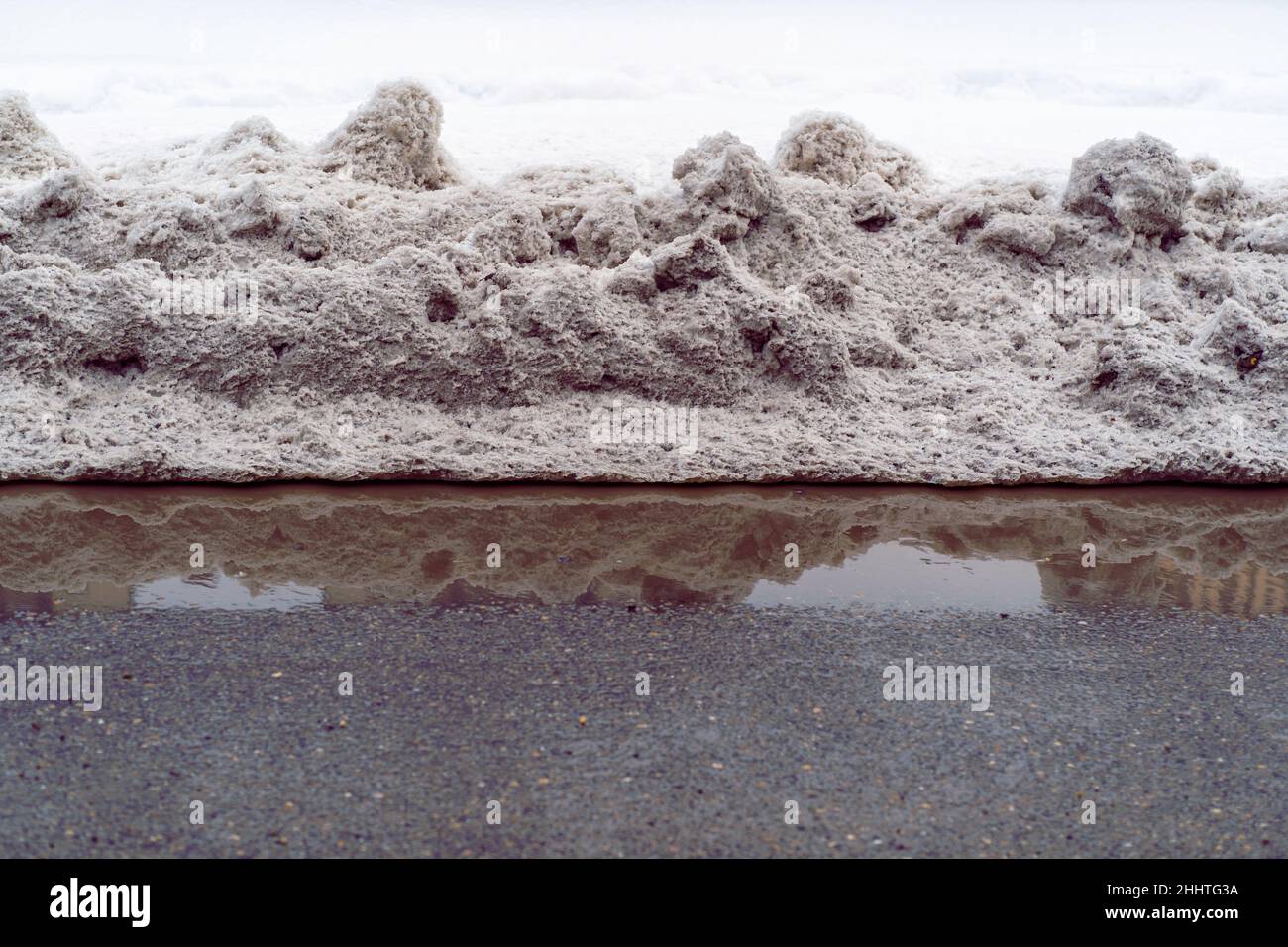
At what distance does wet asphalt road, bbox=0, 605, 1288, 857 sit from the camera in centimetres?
229

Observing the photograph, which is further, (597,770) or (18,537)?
(18,537)

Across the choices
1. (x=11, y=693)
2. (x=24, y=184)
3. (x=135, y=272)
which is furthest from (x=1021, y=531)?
(x=24, y=184)

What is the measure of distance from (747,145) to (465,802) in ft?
12.3

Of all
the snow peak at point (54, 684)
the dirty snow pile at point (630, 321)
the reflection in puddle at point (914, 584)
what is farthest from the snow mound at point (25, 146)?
the reflection in puddle at point (914, 584)

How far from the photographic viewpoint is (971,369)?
4871mm

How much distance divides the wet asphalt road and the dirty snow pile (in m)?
A: 1.16

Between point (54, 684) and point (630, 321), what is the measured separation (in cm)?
259

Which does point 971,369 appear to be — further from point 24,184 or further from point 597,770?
point 24,184

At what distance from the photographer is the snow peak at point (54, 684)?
2.73 meters

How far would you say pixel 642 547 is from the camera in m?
3.69

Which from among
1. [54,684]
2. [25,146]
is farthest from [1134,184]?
[25,146]

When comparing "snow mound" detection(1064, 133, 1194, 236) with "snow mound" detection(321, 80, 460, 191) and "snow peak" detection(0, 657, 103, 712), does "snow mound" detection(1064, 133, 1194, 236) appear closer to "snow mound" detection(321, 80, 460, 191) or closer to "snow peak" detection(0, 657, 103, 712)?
"snow mound" detection(321, 80, 460, 191)

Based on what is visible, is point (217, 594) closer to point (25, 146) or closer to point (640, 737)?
point (640, 737)

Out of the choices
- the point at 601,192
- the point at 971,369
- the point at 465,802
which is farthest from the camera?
the point at 601,192
